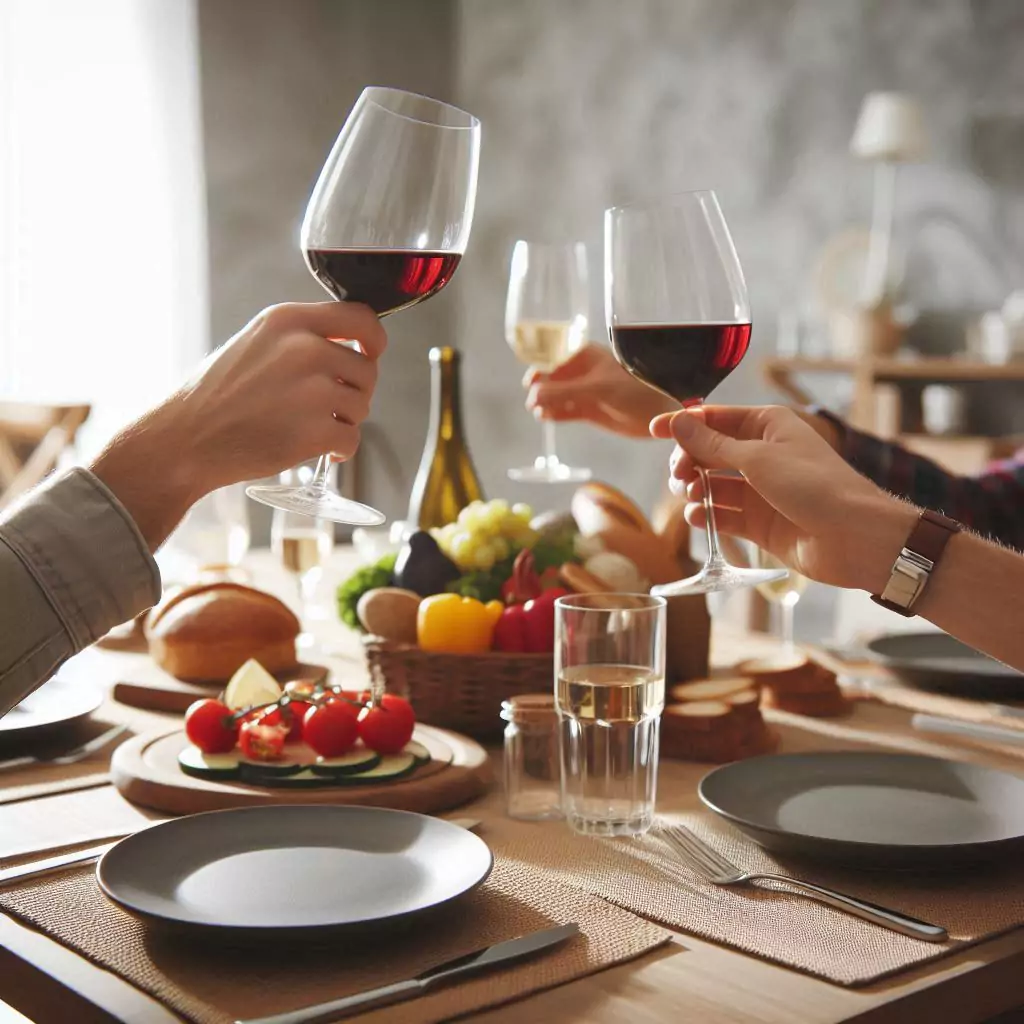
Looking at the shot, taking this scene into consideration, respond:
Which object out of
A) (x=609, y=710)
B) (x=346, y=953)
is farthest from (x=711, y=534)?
(x=346, y=953)

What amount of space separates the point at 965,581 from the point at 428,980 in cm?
55

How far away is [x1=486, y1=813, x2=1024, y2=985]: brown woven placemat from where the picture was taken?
2.66ft

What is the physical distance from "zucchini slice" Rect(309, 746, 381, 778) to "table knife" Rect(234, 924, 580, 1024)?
33 cm

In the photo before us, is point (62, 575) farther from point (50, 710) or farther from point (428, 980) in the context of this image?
point (50, 710)

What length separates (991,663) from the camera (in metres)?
1.61

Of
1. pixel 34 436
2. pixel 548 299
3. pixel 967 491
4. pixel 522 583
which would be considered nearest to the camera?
pixel 522 583

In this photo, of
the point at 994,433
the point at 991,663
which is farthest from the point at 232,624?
the point at 994,433

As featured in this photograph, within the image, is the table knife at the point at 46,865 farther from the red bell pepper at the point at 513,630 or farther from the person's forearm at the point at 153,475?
the red bell pepper at the point at 513,630

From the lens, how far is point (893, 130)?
4.31m

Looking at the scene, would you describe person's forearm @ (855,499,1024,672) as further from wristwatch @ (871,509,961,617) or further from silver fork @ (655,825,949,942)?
silver fork @ (655,825,949,942)

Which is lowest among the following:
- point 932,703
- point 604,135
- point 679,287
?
point 932,703

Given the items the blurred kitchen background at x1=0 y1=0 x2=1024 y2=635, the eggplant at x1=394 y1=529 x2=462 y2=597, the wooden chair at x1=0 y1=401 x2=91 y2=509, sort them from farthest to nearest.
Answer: the blurred kitchen background at x1=0 y1=0 x2=1024 y2=635, the wooden chair at x1=0 y1=401 x2=91 y2=509, the eggplant at x1=394 y1=529 x2=462 y2=597

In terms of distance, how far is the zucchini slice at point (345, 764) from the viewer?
3.66ft

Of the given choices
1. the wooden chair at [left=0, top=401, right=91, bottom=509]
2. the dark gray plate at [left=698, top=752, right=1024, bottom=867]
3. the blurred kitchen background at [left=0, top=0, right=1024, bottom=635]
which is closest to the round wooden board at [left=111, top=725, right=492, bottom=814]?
the dark gray plate at [left=698, top=752, right=1024, bottom=867]
